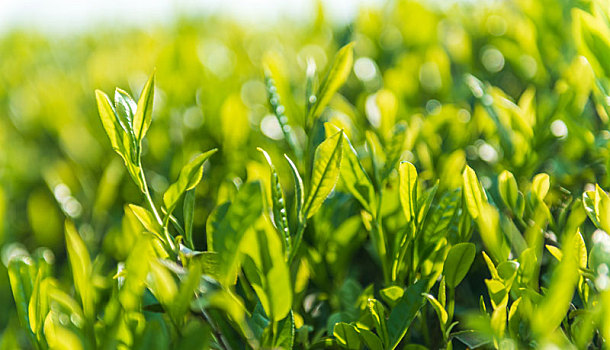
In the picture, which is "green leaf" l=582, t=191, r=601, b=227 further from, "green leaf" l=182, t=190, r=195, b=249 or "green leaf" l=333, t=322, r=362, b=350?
"green leaf" l=182, t=190, r=195, b=249

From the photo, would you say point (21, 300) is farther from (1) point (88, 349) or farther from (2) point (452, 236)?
(2) point (452, 236)

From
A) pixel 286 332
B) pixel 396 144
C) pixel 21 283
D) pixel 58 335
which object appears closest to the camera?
pixel 58 335

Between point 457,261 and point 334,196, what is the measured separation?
0.91 ft

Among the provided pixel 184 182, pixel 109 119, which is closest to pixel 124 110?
pixel 109 119

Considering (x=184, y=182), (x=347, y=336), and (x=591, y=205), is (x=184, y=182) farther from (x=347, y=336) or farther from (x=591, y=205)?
(x=591, y=205)

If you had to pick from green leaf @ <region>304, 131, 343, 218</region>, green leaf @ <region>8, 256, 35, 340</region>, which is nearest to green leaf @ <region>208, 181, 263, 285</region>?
green leaf @ <region>304, 131, 343, 218</region>

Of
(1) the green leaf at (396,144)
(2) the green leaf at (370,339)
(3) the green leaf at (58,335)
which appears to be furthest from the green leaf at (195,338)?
(1) the green leaf at (396,144)

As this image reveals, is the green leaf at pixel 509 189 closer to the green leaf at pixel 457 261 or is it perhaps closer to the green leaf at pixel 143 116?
the green leaf at pixel 457 261

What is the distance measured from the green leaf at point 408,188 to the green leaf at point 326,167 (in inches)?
3.7

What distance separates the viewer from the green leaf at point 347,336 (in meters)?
0.77

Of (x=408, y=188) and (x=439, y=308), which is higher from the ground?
(x=408, y=188)

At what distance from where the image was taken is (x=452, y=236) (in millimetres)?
873

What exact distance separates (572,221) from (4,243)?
1.18 metres

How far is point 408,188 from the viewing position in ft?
2.60
